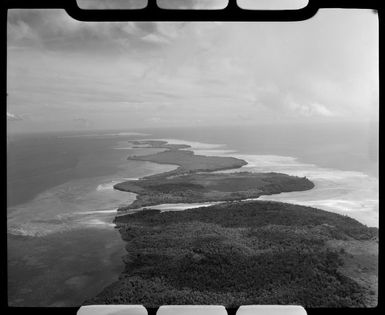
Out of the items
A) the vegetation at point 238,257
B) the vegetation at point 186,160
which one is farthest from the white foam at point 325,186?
the vegetation at point 238,257

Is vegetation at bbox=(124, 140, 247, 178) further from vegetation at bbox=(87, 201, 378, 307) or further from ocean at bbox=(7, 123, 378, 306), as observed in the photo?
vegetation at bbox=(87, 201, 378, 307)

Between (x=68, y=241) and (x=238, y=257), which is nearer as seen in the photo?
(x=238, y=257)

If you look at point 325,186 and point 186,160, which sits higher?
point 186,160

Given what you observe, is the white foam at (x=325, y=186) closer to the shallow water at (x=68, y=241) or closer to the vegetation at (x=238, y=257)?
the vegetation at (x=238, y=257)

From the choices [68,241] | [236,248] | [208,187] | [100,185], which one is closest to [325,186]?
[208,187]

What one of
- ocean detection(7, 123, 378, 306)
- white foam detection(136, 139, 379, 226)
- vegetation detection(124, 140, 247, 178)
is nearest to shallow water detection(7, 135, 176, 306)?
ocean detection(7, 123, 378, 306)

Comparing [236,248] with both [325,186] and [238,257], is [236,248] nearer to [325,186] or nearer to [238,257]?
[238,257]
